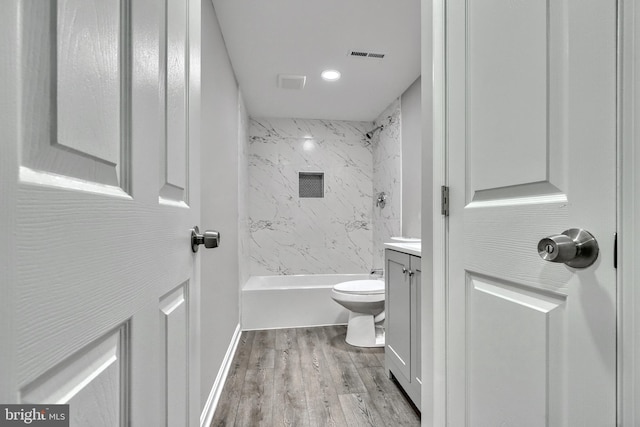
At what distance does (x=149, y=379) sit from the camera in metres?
0.56

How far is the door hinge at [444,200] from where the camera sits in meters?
1.02

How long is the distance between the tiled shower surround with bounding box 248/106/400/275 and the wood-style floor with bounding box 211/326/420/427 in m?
1.33

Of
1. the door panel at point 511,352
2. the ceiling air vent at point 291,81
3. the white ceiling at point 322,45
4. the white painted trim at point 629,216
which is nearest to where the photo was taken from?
the white painted trim at point 629,216

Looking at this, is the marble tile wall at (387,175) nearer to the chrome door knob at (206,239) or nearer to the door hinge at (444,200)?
the door hinge at (444,200)

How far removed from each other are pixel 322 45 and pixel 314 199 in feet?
6.72

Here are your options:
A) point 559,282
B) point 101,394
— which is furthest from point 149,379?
point 559,282

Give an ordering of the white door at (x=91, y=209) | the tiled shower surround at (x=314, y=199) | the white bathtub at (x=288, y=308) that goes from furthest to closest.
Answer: the tiled shower surround at (x=314, y=199), the white bathtub at (x=288, y=308), the white door at (x=91, y=209)

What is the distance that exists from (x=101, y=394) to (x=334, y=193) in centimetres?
368

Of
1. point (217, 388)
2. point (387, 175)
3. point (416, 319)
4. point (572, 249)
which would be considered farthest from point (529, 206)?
point (387, 175)

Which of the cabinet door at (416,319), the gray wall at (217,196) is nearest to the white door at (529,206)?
the cabinet door at (416,319)

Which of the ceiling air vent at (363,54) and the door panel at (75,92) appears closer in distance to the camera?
the door panel at (75,92)

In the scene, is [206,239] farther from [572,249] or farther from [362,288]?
[362,288]

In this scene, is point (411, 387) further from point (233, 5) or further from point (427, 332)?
point (233, 5)

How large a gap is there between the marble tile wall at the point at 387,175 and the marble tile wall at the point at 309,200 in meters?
0.19
